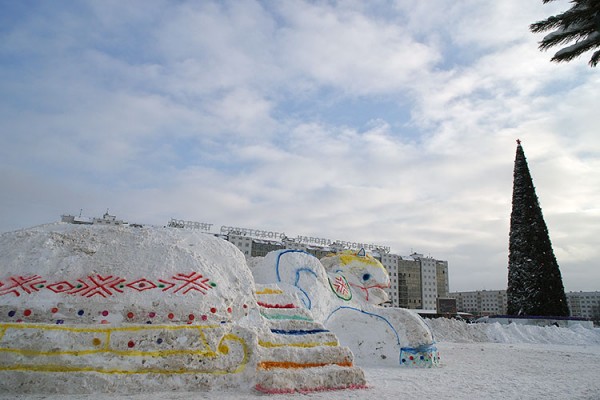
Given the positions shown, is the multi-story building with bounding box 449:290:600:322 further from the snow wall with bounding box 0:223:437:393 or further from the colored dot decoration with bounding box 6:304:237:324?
the colored dot decoration with bounding box 6:304:237:324

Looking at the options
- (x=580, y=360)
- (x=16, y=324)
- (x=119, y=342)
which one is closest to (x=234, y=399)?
(x=119, y=342)

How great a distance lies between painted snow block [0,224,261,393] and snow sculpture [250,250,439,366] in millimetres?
1873

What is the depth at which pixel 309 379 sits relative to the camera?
18.2ft

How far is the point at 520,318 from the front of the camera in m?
18.7

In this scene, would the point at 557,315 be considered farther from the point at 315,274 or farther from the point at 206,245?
the point at 206,245

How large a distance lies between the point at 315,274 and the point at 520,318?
547 inches

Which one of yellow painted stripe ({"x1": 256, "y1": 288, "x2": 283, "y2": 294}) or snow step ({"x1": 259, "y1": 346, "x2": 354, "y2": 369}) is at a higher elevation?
yellow painted stripe ({"x1": 256, "y1": 288, "x2": 283, "y2": 294})

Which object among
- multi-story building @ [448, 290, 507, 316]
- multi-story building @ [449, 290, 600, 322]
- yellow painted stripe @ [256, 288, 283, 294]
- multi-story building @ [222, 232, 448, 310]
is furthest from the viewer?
multi-story building @ [448, 290, 507, 316]

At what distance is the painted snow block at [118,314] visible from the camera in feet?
15.8

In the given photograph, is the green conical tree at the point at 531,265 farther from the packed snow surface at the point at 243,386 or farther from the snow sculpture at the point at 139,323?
the snow sculpture at the point at 139,323

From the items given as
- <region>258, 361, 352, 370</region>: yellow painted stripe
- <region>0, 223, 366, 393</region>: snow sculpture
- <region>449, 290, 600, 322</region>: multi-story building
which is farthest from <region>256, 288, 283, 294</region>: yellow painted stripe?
<region>449, 290, 600, 322</region>: multi-story building

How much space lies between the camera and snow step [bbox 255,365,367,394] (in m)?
5.24

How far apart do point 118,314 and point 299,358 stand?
94.6 inches

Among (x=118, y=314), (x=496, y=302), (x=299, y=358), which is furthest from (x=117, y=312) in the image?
(x=496, y=302)
